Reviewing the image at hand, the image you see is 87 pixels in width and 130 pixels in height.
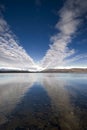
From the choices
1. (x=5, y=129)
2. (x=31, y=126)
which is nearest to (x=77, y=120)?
(x=31, y=126)

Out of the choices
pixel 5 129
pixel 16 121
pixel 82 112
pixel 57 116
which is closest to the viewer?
pixel 5 129

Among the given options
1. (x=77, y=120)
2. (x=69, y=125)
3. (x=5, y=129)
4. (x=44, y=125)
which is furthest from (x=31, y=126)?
(x=77, y=120)

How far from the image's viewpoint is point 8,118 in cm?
1107

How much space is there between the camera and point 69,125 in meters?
9.95

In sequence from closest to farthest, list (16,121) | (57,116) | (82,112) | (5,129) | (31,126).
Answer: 1. (5,129)
2. (31,126)
3. (16,121)
4. (57,116)
5. (82,112)

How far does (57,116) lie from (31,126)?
3011mm

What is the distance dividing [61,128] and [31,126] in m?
2.22

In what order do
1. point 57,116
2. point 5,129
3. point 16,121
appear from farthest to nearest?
point 57,116
point 16,121
point 5,129

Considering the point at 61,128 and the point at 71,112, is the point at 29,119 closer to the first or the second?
the point at 61,128

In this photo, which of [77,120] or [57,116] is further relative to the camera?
[57,116]

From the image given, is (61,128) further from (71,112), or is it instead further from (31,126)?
(71,112)

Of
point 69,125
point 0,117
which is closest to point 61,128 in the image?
point 69,125

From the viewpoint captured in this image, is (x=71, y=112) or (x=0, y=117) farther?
(x=71, y=112)

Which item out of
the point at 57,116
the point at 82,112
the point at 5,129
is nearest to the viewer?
the point at 5,129
